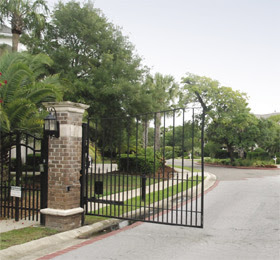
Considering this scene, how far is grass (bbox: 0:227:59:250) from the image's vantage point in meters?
5.86

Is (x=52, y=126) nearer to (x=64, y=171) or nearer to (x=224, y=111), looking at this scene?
(x=64, y=171)

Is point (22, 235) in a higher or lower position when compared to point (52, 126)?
lower

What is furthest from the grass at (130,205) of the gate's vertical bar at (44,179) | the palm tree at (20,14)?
the palm tree at (20,14)

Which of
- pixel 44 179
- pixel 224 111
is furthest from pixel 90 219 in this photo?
pixel 224 111

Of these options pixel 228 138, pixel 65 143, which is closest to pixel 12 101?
pixel 65 143

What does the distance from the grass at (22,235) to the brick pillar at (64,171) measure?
297mm

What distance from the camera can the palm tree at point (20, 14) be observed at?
51.6ft

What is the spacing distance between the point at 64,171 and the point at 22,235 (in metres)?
1.48

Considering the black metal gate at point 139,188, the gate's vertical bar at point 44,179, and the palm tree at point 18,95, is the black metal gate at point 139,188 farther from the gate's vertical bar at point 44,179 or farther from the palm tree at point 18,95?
the palm tree at point 18,95

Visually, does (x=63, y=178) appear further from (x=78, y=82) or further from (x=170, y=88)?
(x=170, y=88)

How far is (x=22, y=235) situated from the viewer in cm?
637

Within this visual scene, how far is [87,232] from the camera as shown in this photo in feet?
22.9

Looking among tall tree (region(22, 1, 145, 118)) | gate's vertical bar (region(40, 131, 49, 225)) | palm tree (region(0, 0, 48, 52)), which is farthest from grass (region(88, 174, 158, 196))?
palm tree (region(0, 0, 48, 52))

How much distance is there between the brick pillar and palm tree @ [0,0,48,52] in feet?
33.3
